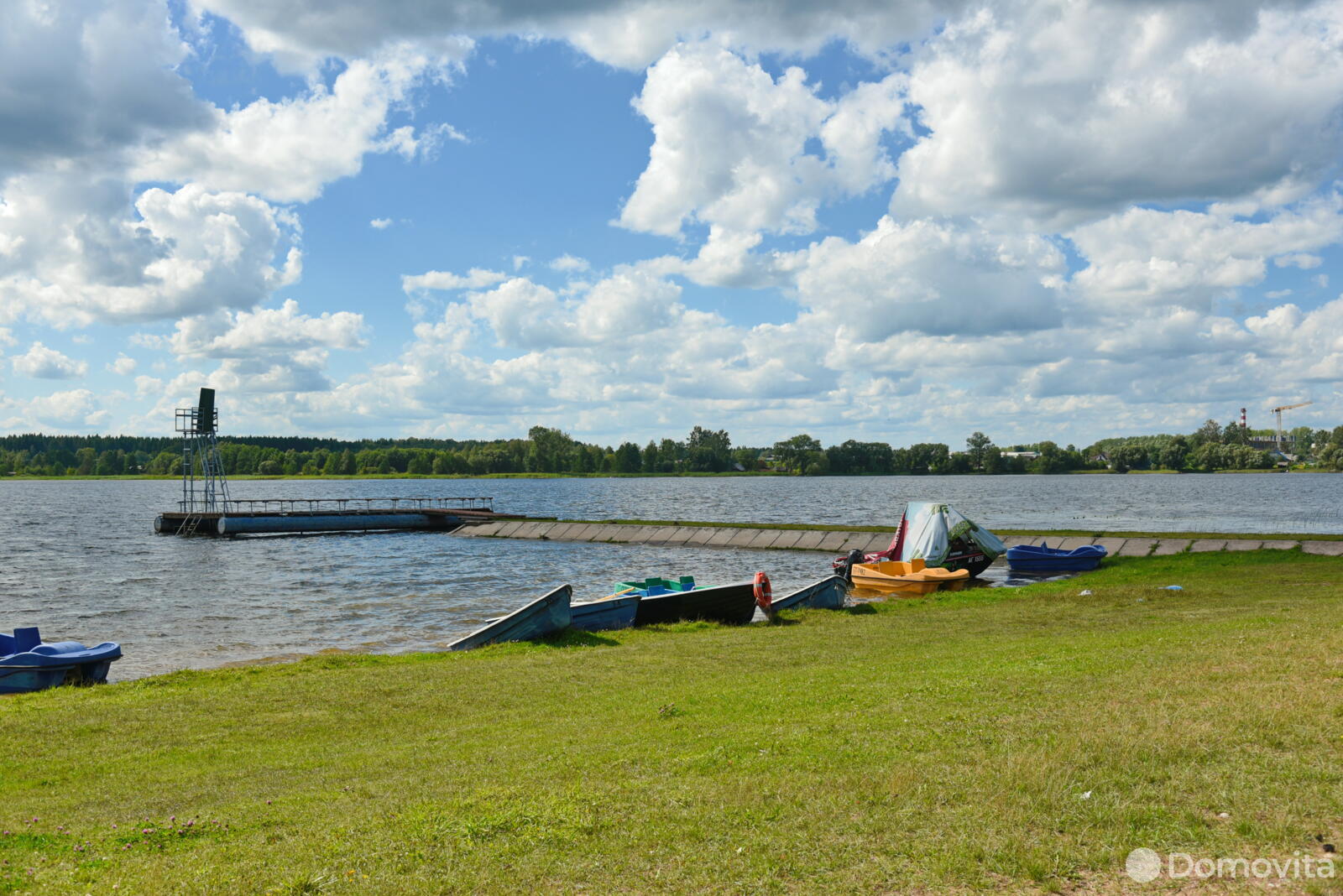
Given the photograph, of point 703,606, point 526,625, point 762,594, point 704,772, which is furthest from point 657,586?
point 704,772

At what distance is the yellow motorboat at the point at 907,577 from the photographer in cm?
3512

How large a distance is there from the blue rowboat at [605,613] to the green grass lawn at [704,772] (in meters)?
5.51

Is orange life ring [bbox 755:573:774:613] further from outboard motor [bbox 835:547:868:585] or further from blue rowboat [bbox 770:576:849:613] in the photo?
outboard motor [bbox 835:547:868:585]

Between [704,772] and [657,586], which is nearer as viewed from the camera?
[704,772]

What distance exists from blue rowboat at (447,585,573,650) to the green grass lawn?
13.3ft

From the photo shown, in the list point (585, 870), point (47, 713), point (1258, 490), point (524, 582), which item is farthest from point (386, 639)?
point (1258, 490)

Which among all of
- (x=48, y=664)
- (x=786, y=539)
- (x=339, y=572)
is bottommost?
(x=339, y=572)

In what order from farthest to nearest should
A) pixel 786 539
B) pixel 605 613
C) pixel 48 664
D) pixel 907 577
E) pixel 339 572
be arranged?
pixel 786 539, pixel 339 572, pixel 907 577, pixel 605 613, pixel 48 664

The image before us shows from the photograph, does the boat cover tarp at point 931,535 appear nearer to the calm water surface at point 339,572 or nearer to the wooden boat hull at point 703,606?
the calm water surface at point 339,572

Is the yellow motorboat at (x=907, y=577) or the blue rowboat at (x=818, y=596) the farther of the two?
the yellow motorboat at (x=907, y=577)

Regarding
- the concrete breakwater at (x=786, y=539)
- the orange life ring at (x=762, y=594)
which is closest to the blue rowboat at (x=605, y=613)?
the orange life ring at (x=762, y=594)

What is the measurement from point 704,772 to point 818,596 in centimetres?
1894

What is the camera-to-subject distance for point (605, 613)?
24.0 m

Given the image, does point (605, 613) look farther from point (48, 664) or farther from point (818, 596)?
point (48, 664)
